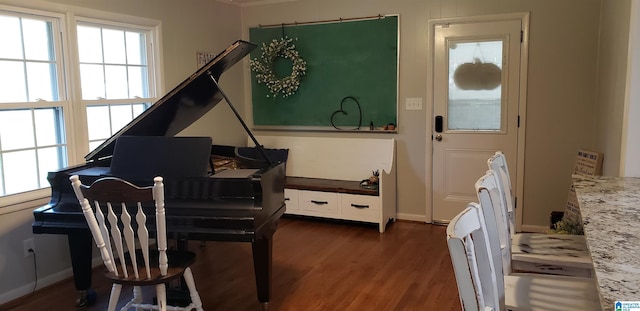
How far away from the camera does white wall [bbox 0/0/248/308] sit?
10.8 feet

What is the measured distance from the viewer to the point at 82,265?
121 inches

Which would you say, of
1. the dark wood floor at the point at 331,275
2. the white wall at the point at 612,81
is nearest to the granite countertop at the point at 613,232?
the white wall at the point at 612,81

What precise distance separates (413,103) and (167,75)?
2.40 metres

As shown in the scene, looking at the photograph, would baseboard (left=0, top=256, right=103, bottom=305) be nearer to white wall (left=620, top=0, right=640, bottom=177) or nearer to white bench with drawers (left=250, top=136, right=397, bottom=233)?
white bench with drawers (left=250, top=136, right=397, bottom=233)

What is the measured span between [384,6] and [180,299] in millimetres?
3372

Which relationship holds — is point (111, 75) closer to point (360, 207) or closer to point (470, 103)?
point (360, 207)

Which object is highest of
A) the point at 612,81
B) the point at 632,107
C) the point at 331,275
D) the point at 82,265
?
the point at 612,81

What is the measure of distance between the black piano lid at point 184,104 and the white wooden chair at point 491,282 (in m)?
1.83

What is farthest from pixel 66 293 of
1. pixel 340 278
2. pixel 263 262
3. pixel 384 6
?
pixel 384 6

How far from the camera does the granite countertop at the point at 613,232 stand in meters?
1.13

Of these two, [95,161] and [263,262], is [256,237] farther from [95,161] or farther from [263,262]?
[95,161]

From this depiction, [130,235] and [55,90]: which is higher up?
[55,90]

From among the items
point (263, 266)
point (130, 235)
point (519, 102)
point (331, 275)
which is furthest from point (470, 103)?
point (130, 235)

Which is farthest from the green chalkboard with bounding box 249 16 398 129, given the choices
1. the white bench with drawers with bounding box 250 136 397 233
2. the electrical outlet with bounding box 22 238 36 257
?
the electrical outlet with bounding box 22 238 36 257
